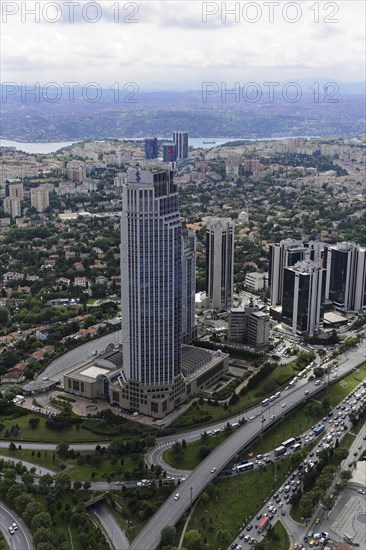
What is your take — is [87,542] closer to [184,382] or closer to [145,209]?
[184,382]

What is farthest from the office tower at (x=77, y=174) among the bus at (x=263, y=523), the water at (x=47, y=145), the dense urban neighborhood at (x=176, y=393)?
the bus at (x=263, y=523)

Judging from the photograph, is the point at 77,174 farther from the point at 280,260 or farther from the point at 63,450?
the point at 63,450

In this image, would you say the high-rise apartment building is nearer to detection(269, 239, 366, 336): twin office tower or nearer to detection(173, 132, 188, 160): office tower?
detection(269, 239, 366, 336): twin office tower

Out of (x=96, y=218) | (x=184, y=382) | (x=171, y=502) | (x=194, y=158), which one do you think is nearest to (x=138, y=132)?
(x=194, y=158)

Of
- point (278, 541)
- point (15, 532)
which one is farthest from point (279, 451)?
point (15, 532)

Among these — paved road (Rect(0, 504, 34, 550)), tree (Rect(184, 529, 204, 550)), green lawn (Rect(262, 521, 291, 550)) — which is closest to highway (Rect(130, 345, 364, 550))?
tree (Rect(184, 529, 204, 550))

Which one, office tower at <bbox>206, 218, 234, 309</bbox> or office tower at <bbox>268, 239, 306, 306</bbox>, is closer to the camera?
office tower at <bbox>206, 218, 234, 309</bbox>
